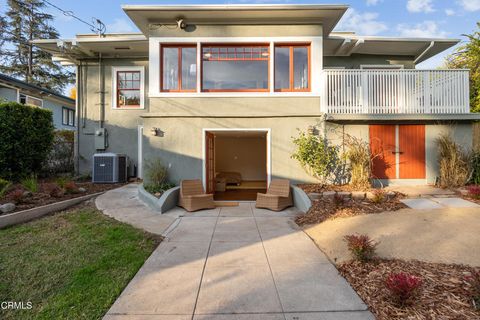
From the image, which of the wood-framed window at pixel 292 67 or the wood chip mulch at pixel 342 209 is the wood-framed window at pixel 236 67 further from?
the wood chip mulch at pixel 342 209

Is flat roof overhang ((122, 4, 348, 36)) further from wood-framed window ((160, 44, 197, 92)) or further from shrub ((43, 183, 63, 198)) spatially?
shrub ((43, 183, 63, 198))

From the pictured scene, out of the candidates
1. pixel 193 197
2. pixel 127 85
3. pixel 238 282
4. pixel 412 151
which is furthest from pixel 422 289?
pixel 127 85

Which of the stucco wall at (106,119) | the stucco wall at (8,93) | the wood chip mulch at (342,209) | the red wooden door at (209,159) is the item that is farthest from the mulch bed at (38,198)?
the stucco wall at (8,93)

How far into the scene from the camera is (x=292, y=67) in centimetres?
818

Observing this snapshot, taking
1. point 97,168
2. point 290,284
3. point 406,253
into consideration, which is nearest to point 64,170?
Answer: point 97,168

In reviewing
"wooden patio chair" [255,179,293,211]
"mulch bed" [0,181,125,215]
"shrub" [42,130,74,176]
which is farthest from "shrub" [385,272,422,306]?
"shrub" [42,130,74,176]

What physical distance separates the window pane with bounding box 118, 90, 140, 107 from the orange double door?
9.34 m

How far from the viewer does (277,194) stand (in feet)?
24.6

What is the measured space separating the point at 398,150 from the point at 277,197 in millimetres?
4367

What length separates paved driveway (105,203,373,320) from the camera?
2.69 metres

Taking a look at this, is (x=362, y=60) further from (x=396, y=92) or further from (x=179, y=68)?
(x=179, y=68)

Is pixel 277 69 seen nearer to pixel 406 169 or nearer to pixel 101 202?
pixel 406 169

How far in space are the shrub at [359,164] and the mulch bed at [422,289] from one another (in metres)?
4.22

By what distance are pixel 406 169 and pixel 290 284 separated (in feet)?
22.8
